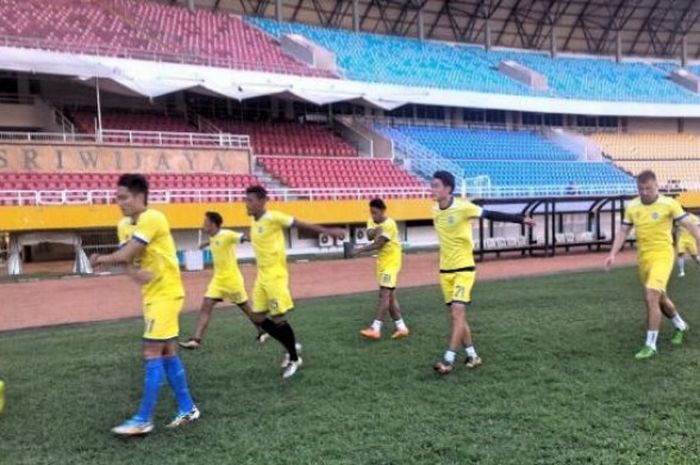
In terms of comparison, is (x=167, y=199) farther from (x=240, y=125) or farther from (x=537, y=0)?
(x=537, y=0)

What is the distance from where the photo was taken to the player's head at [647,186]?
291 inches

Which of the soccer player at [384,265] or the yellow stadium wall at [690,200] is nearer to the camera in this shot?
the soccer player at [384,265]

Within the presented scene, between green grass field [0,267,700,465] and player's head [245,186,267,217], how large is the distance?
169cm

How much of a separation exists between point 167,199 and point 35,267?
455 cm

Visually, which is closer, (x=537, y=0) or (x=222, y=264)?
(x=222, y=264)

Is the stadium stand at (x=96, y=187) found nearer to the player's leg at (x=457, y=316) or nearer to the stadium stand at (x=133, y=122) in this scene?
the stadium stand at (x=133, y=122)

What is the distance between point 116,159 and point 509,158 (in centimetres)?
2089

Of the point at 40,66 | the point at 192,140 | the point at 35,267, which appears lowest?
the point at 35,267

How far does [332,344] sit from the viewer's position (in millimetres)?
8680

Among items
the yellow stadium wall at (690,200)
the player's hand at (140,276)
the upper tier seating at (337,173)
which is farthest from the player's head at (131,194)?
the yellow stadium wall at (690,200)

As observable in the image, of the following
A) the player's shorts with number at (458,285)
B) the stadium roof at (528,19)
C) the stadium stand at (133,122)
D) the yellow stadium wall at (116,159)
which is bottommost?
the player's shorts with number at (458,285)

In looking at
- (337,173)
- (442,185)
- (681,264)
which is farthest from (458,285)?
(337,173)

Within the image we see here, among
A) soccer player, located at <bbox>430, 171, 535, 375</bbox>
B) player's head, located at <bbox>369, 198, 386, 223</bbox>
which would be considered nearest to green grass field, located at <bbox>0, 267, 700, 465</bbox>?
soccer player, located at <bbox>430, 171, 535, 375</bbox>

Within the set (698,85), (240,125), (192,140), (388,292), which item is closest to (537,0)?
(698,85)
